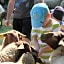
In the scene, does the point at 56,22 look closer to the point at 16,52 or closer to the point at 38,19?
the point at 38,19

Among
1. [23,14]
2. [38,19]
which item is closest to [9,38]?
[38,19]

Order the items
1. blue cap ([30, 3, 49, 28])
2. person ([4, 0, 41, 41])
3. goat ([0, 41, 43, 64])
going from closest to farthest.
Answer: goat ([0, 41, 43, 64]) → blue cap ([30, 3, 49, 28]) → person ([4, 0, 41, 41])

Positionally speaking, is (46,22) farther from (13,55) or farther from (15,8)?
(15,8)

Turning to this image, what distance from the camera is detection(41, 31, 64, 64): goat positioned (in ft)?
11.3

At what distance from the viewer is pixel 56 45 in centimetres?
365

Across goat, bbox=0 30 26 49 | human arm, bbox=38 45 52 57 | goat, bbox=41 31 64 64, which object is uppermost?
goat, bbox=41 31 64 64

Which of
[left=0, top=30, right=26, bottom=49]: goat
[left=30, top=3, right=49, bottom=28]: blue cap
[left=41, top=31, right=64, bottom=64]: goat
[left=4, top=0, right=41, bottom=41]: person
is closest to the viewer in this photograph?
[left=41, top=31, right=64, bottom=64]: goat

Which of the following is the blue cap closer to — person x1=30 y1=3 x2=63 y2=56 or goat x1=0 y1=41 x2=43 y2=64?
person x1=30 y1=3 x2=63 y2=56

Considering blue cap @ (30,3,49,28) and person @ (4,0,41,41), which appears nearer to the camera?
blue cap @ (30,3,49,28)

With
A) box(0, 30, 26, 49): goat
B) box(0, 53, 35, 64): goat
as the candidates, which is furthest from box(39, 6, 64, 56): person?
box(0, 53, 35, 64): goat

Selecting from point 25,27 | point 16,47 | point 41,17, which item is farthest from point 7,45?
point 25,27

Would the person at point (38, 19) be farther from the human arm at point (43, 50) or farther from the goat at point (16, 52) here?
the goat at point (16, 52)

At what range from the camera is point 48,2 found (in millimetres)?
14062

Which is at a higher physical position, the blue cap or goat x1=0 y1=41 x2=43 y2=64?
the blue cap
